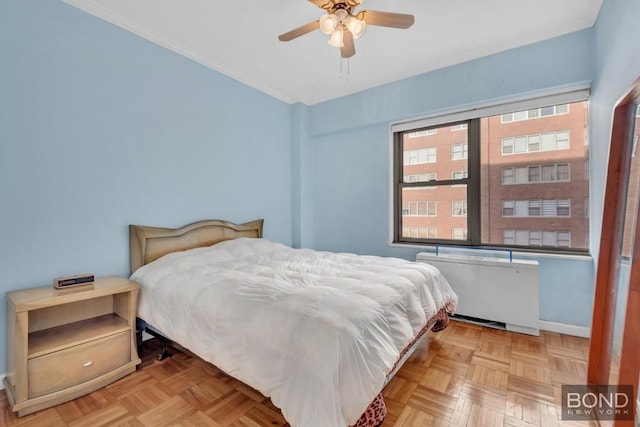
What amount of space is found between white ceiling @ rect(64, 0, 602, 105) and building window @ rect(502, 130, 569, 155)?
88cm

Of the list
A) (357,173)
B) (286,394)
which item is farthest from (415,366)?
(357,173)

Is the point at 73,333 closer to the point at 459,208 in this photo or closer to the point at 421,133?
the point at 459,208

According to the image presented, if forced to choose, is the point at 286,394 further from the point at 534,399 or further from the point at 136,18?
the point at 136,18

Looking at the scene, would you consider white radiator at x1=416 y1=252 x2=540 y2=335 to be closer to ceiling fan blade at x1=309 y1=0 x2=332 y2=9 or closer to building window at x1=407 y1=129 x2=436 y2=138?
building window at x1=407 y1=129 x2=436 y2=138

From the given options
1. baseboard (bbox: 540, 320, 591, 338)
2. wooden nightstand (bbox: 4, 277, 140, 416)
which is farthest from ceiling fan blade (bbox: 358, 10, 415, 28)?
baseboard (bbox: 540, 320, 591, 338)

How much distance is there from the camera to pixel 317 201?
164 inches

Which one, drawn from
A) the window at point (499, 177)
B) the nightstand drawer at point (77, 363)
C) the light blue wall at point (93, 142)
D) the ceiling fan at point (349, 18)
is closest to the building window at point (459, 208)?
the window at point (499, 177)

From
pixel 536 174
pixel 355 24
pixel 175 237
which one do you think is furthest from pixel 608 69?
pixel 175 237

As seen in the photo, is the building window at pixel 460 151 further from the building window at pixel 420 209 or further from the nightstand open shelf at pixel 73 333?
the nightstand open shelf at pixel 73 333

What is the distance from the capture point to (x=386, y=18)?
1847mm

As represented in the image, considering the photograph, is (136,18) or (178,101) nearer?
(136,18)

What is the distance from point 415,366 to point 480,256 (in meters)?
1.46

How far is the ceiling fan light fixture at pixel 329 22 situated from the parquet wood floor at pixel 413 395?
2.39m

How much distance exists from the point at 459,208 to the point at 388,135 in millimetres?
1219
